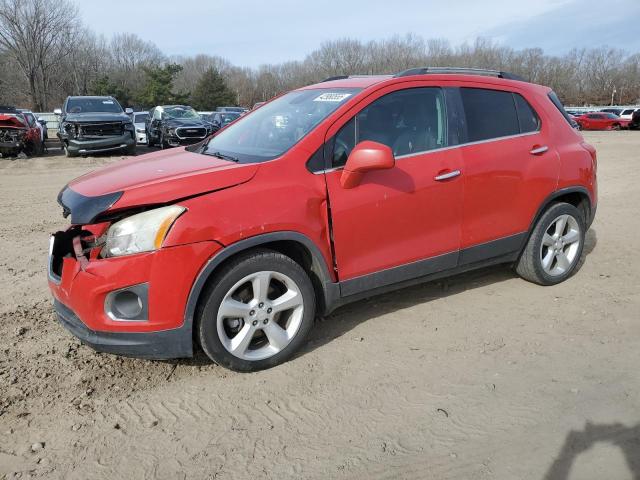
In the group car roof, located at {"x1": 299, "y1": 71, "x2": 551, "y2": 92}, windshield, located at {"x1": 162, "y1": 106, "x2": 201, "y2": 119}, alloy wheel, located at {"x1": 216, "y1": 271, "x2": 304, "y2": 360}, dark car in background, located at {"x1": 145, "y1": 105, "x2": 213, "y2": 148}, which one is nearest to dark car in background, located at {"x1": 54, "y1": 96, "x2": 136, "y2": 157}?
dark car in background, located at {"x1": 145, "y1": 105, "x2": 213, "y2": 148}

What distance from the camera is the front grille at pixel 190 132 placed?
1691 cm

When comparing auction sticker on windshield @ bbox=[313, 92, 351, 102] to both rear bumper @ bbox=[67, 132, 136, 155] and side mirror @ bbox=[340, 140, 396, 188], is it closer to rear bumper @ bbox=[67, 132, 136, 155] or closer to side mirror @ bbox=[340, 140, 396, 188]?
side mirror @ bbox=[340, 140, 396, 188]

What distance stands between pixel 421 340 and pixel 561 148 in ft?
7.13

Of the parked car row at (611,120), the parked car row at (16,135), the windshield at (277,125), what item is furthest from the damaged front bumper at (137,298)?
the parked car row at (611,120)

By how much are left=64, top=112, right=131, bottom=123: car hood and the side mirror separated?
13.0 m

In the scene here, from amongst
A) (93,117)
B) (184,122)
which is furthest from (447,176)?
(184,122)

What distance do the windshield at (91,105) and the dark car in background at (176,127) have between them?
2.02 m

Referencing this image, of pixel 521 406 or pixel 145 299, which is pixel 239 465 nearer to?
pixel 145 299

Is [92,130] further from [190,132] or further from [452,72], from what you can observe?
[452,72]

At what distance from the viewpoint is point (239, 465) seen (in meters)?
2.49

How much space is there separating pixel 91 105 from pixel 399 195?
559 inches

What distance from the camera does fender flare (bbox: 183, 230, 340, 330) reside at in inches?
116

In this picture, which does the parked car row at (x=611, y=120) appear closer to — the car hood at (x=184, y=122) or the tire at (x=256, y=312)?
the car hood at (x=184, y=122)

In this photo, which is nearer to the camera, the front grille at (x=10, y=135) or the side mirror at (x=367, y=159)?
the side mirror at (x=367, y=159)
